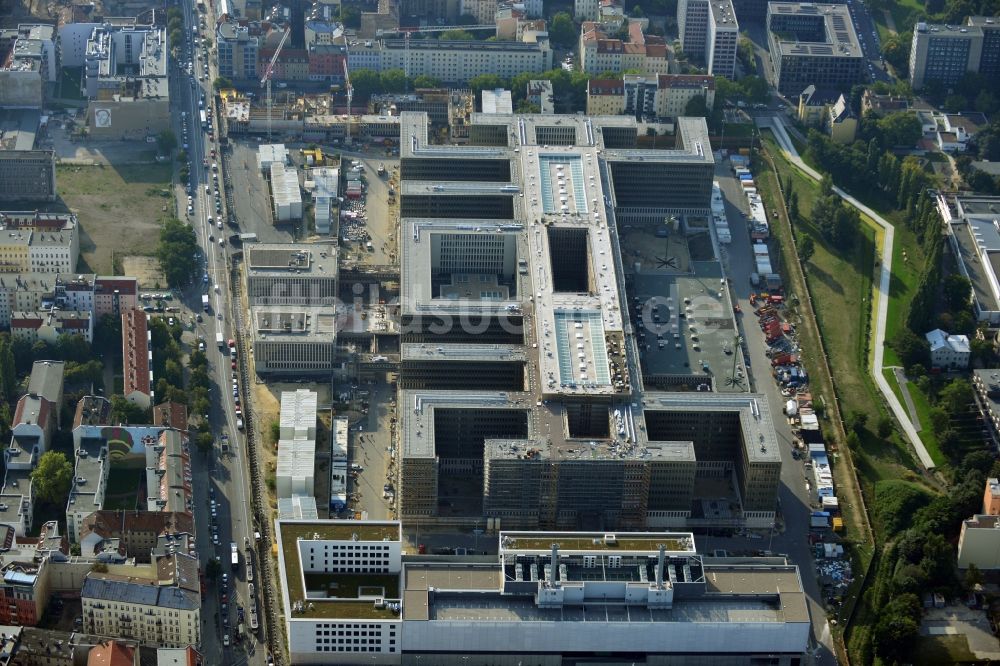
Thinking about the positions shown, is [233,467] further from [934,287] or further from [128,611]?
[934,287]

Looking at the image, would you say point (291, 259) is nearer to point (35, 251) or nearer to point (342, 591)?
point (35, 251)

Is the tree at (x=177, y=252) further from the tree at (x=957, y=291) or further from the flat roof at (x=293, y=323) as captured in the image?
the tree at (x=957, y=291)

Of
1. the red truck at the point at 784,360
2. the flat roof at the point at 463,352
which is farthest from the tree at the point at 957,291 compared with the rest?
the flat roof at the point at 463,352

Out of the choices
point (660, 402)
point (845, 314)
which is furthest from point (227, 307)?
point (845, 314)

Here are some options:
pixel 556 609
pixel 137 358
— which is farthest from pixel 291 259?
pixel 556 609

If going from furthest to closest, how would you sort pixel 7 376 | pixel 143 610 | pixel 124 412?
pixel 7 376 < pixel 124 412 < pixel 143 610


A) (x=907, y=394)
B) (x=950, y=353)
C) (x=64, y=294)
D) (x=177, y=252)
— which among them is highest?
(x=177, y=252)
